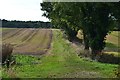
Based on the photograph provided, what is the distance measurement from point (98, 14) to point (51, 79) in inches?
884

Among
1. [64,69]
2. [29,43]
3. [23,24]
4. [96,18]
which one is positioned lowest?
[64,69]

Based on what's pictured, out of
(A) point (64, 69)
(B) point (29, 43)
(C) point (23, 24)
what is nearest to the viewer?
(A) point (64, 69)

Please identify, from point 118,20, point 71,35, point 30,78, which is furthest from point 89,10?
point 71,35

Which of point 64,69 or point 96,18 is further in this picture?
point 96,18

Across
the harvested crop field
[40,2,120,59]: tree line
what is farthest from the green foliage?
the harvested crop field

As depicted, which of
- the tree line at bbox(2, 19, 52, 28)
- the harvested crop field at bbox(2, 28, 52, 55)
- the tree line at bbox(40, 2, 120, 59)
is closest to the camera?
the tree line at bbox(40, 2, 120, 59)

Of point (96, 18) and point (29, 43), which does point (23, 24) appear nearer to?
point (29, 43)

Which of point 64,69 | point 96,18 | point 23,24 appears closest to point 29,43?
point 96,18

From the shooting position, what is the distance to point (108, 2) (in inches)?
1507

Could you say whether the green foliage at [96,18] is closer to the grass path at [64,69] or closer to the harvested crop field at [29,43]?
the harvested crop field at [29,43]

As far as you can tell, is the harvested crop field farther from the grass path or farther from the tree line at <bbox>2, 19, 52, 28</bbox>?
the tree line at <bbox>2, 19, 52, 28</bbox>

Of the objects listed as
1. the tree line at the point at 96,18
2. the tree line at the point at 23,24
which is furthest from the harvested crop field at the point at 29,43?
the tree line at the point at 23,24

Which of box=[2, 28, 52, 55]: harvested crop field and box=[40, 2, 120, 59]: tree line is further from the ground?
box=[40, 2, 120, 59]: tree line

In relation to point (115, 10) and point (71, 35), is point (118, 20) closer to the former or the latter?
point (115, 10)
